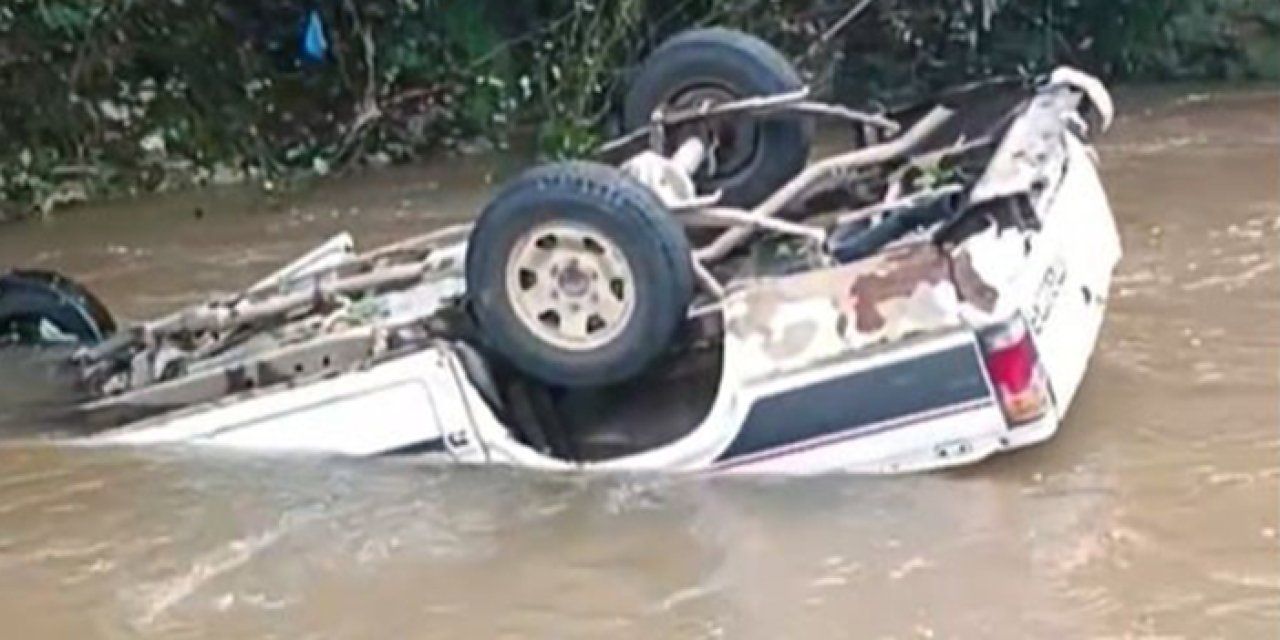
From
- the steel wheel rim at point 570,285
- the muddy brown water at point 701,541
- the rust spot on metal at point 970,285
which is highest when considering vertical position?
the steel wheel rim at point 570,285

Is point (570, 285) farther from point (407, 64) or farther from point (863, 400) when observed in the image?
point (407, 64)

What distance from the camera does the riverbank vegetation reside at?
14.0 meters

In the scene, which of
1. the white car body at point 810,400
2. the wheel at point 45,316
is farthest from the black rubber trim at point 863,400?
the wheel at point 45,316

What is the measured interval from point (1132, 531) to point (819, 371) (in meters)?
0.93

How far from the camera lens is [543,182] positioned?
6512 mm

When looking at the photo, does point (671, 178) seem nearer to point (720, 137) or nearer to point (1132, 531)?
point (720, 137)

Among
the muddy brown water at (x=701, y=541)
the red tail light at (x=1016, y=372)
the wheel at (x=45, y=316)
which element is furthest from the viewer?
the wheel at (x=45, y=316)

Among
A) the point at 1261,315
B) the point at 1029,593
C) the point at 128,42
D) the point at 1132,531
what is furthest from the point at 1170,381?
the point at 128,42

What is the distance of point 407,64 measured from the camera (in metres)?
15.5

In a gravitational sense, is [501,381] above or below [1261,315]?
above

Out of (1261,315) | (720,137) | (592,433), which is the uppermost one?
→ (720,137)

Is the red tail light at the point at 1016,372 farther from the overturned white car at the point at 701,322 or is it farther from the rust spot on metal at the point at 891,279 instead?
the rust spot on metal at the point at 891,279

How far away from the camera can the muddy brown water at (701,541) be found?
5.65 m

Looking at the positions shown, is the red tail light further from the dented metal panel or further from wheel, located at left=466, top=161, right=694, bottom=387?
wheel, located at left=466, top=161, right=694, bottom=387
